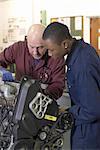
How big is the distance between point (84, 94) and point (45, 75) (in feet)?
1.83

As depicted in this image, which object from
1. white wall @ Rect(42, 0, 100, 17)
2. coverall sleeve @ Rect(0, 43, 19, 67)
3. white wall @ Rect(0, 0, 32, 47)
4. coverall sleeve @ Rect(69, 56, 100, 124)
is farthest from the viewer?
white wall @ Rect(0, 0, 32, 47)

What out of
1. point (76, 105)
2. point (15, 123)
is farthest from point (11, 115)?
point (76, 105)

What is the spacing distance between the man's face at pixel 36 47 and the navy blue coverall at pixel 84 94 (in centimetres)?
37

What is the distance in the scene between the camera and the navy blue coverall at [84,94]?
1667mm

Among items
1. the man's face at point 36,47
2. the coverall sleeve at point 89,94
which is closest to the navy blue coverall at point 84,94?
the coverall sleeve at point 89,94

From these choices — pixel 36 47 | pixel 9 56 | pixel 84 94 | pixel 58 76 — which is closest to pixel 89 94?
pixel 84 94

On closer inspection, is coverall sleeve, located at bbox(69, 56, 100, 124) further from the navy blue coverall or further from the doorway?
the doorway

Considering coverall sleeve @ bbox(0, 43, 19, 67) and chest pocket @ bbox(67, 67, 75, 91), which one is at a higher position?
coverall sleeve @ bbox(0, 43, 19, 67)

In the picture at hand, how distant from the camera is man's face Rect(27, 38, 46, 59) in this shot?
2100 millimetres

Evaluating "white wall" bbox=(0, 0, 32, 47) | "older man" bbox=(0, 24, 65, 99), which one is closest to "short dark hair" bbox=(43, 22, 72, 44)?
"older man" bbox=(0, 24, 65, 99)

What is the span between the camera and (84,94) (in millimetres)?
1677

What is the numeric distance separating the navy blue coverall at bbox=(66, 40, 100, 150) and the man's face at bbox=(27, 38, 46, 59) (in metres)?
0.37

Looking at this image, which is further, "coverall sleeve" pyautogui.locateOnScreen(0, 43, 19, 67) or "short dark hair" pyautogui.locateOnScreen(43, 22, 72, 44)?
"coverall sleeve" pyautogui.locateOnScreen(0, 43, 19, 67)

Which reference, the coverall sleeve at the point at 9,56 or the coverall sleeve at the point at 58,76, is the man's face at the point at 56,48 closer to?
the coverall sleeve at the point at 58,76
